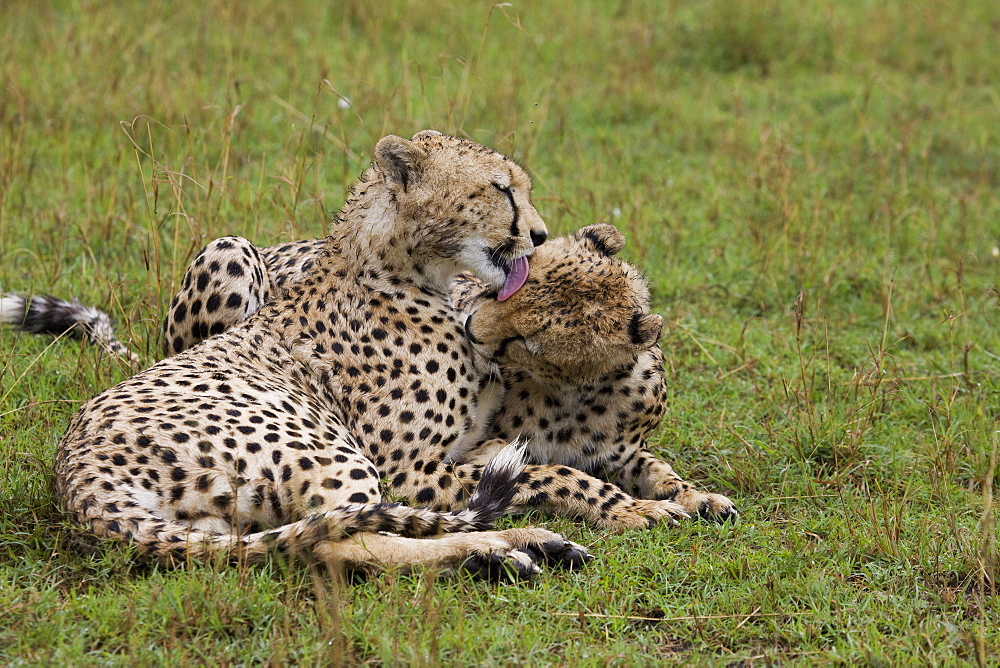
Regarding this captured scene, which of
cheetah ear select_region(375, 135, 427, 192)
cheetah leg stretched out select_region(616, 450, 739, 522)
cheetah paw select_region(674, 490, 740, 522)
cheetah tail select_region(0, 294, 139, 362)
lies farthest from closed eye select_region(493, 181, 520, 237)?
cheetah tail select_region(0, 294, 139, 362)

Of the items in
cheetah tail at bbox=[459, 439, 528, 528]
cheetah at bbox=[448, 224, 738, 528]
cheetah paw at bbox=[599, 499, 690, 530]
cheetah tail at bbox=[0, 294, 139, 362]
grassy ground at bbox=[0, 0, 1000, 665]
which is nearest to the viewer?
grassy ground at bbox=[0, 0, 1000, 665]

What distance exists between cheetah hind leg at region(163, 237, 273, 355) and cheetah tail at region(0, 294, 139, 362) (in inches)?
10.6

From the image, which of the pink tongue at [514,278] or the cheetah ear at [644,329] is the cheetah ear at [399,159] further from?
the cheetah ear at [644,329]

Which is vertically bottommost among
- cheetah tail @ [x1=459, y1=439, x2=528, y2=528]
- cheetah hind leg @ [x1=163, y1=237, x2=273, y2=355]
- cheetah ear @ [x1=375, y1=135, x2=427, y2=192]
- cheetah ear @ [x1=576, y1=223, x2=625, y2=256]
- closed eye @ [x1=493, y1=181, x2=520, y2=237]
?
cheetah tail @ [x1=459, y1=439, x2=528, y2=528]

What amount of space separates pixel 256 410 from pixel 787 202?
3193 mm

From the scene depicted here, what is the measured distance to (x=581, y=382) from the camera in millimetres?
3830

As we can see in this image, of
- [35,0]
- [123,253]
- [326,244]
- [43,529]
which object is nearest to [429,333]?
[326,244]

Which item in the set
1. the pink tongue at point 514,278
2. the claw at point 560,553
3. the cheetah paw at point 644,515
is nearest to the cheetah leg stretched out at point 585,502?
the cheetah paw at point 644,515

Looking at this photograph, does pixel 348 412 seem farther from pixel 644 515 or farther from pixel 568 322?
pixel 644 515

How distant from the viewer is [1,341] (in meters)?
4.38

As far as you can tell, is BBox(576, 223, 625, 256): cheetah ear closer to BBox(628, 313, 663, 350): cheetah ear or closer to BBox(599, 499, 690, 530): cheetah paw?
BBox(628, 313, 663, 350): cheetah ear

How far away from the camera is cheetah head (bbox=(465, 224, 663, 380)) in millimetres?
3668

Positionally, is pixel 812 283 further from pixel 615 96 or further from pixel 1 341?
pixel 1 341

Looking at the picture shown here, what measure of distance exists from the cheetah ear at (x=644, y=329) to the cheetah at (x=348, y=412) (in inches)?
15.6
